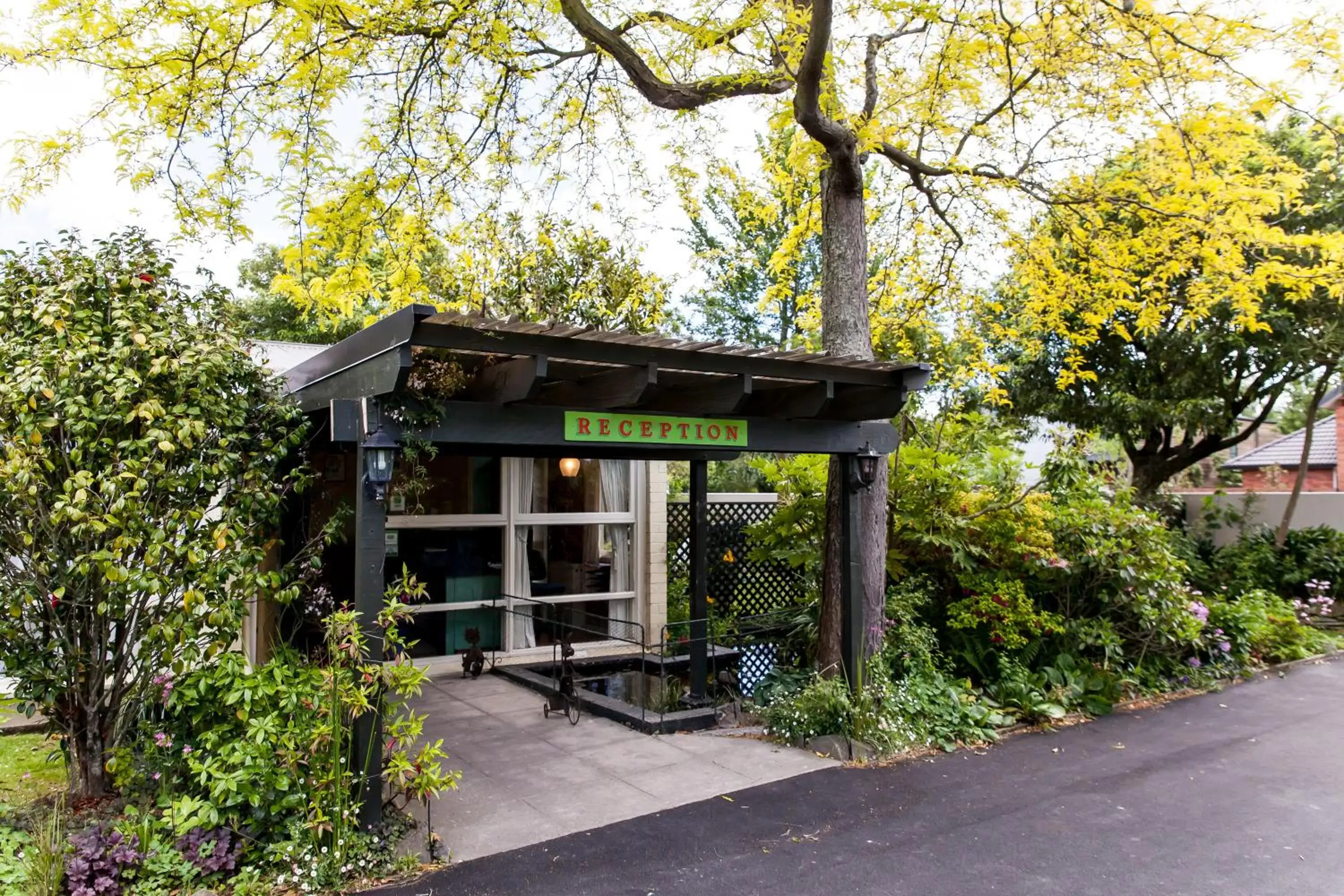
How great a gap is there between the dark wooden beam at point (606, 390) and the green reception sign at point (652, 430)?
0.10 m

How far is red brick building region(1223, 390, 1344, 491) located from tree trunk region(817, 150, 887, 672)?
724 inches

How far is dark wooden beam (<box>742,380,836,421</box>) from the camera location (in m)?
5.53

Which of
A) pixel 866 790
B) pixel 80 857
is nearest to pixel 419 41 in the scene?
pixel 80 857

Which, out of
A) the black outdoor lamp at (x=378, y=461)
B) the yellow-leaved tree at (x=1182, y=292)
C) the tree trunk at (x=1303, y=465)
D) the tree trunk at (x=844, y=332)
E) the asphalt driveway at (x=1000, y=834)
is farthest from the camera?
the tree trunk at (x=1303, y=465)

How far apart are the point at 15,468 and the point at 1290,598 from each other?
45.4 ft

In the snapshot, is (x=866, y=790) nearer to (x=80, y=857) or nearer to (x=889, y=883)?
(x=889, y=883)

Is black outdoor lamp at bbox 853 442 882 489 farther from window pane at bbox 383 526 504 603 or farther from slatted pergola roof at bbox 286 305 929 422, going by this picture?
window pane at bbox 383 526 504 603

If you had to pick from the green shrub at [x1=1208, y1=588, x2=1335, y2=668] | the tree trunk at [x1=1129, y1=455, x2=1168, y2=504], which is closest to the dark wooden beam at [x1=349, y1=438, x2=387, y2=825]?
the green shrub at [x1=1208, y1=588, x2=1335, y2=668]

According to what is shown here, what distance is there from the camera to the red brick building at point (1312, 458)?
21.6 meters

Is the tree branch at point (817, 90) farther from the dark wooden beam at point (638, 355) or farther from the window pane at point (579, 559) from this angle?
the window pane at point (579, 559)

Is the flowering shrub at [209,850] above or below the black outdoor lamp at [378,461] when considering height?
below

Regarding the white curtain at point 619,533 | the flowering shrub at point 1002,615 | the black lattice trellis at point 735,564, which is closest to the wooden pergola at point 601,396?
the flowering shrub at point 1002,615

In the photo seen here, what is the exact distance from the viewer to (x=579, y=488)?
898 centimetres

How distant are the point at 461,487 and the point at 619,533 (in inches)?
70.7
